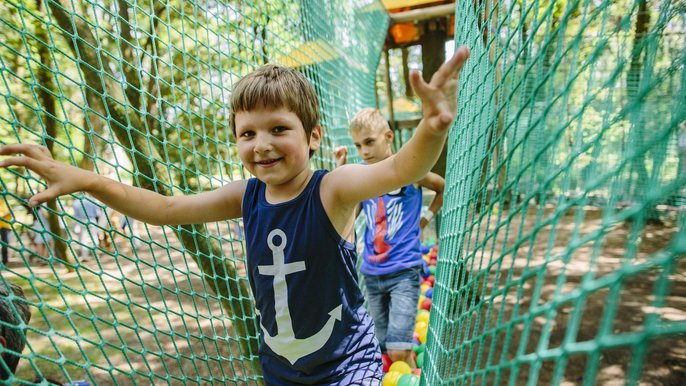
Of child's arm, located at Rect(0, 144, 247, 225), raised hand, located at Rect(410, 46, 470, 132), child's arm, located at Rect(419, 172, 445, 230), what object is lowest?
child's arm, located at Rect(419, 172, 445, 230)

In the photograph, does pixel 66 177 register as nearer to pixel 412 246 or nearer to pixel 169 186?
pixel 169 186

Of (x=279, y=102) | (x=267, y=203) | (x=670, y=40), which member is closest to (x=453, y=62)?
(x=279, y=102)

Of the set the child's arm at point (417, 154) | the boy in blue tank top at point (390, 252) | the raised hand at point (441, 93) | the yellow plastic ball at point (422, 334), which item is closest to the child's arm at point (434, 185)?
the boy in blue tank top at point (390, 252)

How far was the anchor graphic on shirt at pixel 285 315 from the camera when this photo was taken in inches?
37.3

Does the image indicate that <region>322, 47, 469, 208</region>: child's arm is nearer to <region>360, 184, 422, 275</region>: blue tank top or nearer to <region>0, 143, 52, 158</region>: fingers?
<region>0, 143, 52, 158</region>: fingers

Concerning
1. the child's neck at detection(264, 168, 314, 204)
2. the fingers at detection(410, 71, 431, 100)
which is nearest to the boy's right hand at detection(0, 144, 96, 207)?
the child's neck at detection(264, 168, 314, 204)

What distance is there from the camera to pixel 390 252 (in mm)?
1957

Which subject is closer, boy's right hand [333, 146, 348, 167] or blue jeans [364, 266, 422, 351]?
boy's right hand [333, 146, 348, 167]

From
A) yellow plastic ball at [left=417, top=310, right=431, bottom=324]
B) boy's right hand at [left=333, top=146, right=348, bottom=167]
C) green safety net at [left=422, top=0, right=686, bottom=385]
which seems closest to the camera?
green safety net at [left=422, top=0, right=686, bottom=385]

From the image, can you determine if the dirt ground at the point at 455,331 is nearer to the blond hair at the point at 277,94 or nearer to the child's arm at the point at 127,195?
the child's arm at the point at 127,195

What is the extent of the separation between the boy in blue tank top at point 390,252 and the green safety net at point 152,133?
46 centimetres

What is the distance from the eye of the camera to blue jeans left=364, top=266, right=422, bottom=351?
1896 mm

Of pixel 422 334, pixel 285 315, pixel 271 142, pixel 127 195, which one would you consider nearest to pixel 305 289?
pixel 285 315

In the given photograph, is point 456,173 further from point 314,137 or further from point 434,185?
point 434,185
